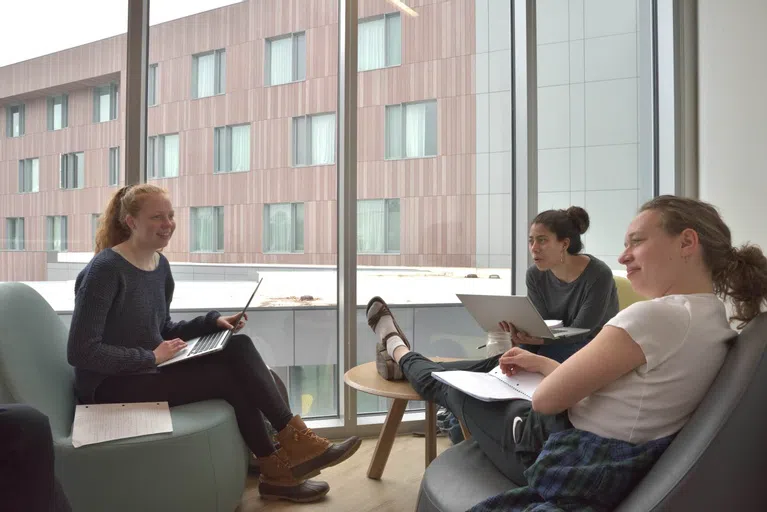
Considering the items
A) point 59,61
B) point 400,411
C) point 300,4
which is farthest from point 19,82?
point 400,411

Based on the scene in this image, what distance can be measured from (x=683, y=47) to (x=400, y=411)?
279 cm

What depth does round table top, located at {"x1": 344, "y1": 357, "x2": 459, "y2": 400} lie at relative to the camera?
2.25 meters

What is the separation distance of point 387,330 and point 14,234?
1.77 metres

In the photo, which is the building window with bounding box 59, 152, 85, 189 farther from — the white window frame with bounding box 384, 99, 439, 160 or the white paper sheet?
the white window frame with bounding box 384, 99, 439, 160

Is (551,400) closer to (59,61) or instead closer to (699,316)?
(699,316)

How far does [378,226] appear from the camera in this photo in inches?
135

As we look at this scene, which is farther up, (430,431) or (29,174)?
(29,174)

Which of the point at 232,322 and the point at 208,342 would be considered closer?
the point at 208,342

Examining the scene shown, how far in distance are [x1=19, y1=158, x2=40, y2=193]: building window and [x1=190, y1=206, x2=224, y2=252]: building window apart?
715mm

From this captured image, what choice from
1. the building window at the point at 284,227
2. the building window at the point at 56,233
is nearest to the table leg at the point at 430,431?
the building window at the point at 284,227

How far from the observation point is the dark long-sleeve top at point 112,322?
2088 millimetres

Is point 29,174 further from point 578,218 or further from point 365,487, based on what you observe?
point 578,218

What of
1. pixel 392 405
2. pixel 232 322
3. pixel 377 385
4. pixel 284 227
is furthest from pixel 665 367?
pixel 284 227

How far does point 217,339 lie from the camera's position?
2.35m
